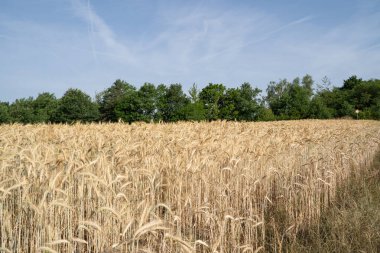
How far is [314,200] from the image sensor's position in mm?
6090

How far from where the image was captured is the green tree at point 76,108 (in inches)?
1907

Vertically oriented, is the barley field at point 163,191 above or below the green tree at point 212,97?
below

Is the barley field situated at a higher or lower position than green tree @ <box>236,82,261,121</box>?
lower

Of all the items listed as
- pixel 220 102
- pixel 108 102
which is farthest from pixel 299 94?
pixel 108 102

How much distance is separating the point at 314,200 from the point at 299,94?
6077 centimetres

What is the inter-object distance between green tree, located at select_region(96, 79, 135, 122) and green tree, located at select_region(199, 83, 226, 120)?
51.3 ft

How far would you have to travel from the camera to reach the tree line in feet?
162

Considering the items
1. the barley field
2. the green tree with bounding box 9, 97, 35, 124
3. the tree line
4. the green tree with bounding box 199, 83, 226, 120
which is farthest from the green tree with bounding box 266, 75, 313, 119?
the barley field

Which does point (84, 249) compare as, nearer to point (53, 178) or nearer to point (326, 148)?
point (53, 178)

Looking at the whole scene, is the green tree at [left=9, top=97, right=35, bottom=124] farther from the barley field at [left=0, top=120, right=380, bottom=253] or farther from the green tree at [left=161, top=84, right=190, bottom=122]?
the barley field at [left=0, top=120, right=380, bottom=253]

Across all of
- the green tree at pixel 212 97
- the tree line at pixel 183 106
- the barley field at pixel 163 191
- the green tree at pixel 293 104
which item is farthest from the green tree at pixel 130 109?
the barley field at pixel 163 191

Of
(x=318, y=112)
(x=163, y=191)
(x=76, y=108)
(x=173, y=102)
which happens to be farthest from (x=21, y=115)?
(x=163, y=191)

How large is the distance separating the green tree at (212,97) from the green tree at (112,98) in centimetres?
1563

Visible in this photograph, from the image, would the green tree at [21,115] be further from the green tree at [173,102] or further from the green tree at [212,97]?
the green tree at [212,97]
